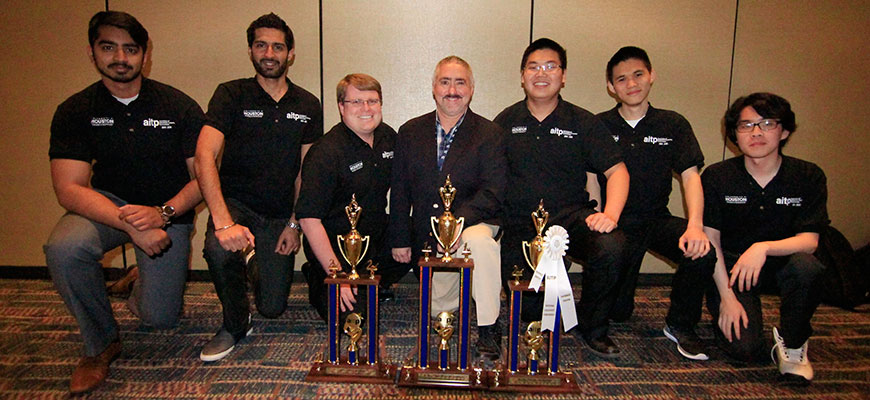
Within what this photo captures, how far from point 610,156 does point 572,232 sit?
43cm

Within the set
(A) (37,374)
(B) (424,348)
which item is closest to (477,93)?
(B) (424,348)

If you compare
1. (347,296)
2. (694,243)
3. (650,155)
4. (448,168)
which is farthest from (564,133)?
(347,296)

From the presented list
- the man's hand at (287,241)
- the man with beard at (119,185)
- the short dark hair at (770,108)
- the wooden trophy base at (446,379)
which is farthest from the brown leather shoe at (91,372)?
the short dark hair at (770,108)

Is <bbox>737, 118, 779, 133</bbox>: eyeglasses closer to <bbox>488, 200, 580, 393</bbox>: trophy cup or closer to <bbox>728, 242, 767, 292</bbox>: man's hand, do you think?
<bbox>728, 242, 767, 292</bbox>: man's hand

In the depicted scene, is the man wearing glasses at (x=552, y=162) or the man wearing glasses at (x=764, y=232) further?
the man wearing glasses at (x=552, y=162)

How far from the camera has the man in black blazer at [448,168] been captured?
7.48ft

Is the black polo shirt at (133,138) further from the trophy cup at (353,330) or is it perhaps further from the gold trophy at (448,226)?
the gold trophy at (448,226)

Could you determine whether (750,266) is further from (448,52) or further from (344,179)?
(448,52)

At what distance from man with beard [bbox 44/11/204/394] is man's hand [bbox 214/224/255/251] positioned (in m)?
0.32

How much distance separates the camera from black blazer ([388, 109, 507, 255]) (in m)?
2.30

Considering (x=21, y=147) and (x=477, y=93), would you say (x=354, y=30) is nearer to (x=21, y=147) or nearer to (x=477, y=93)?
(x=477, y=93)

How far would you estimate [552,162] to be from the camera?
2486 mm

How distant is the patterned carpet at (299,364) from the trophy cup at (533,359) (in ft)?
0.14

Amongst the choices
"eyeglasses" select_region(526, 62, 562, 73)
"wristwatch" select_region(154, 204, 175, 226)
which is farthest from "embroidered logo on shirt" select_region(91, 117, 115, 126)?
"eyeglasses" select_region(526, 62, 562, 73)
